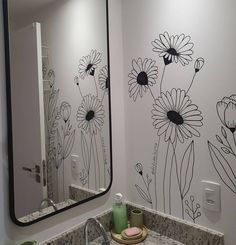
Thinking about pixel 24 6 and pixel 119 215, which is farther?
pixel 119 215

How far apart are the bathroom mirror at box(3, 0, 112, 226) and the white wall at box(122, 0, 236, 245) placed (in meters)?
0.16

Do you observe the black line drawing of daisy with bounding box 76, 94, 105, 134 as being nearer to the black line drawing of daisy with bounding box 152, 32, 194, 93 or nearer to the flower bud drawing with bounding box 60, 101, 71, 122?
the flower bud drawing with bounding box 60, 101, 71, 122

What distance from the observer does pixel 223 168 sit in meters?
1.08

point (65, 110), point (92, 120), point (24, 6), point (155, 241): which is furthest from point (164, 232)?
point (24, 6)

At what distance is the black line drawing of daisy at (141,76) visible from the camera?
4.24 feet

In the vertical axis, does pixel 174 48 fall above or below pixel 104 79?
above

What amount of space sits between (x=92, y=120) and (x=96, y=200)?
0.41m

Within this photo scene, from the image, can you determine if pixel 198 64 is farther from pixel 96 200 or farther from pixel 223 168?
pixel 96 200

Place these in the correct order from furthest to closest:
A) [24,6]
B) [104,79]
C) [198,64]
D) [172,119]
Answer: [104,79], [172,119], [198,64], [24,6]

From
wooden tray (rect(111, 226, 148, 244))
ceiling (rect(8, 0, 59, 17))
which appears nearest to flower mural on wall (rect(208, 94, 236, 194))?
wooden tray (rect(111, 226, 148, 244))

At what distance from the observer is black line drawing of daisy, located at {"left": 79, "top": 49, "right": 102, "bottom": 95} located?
126 cm

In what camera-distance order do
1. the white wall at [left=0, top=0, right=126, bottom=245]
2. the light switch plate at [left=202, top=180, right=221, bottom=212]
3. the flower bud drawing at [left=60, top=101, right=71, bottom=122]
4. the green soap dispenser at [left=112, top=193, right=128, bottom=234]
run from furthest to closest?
the green soap dispenser at [left=112, top=193, right=128, bottom=234] < the flower bud drawing at [left=60, top=101, right=71, bottom=122] < the light switch plate at [left=202, top=180, right=221, bottom=212] < the white wall at [left=0, top=0, right=126, bottom=245]

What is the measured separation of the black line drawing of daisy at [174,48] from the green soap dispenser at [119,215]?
2.18 ft

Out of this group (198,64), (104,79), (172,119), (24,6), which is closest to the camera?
(24,6)
